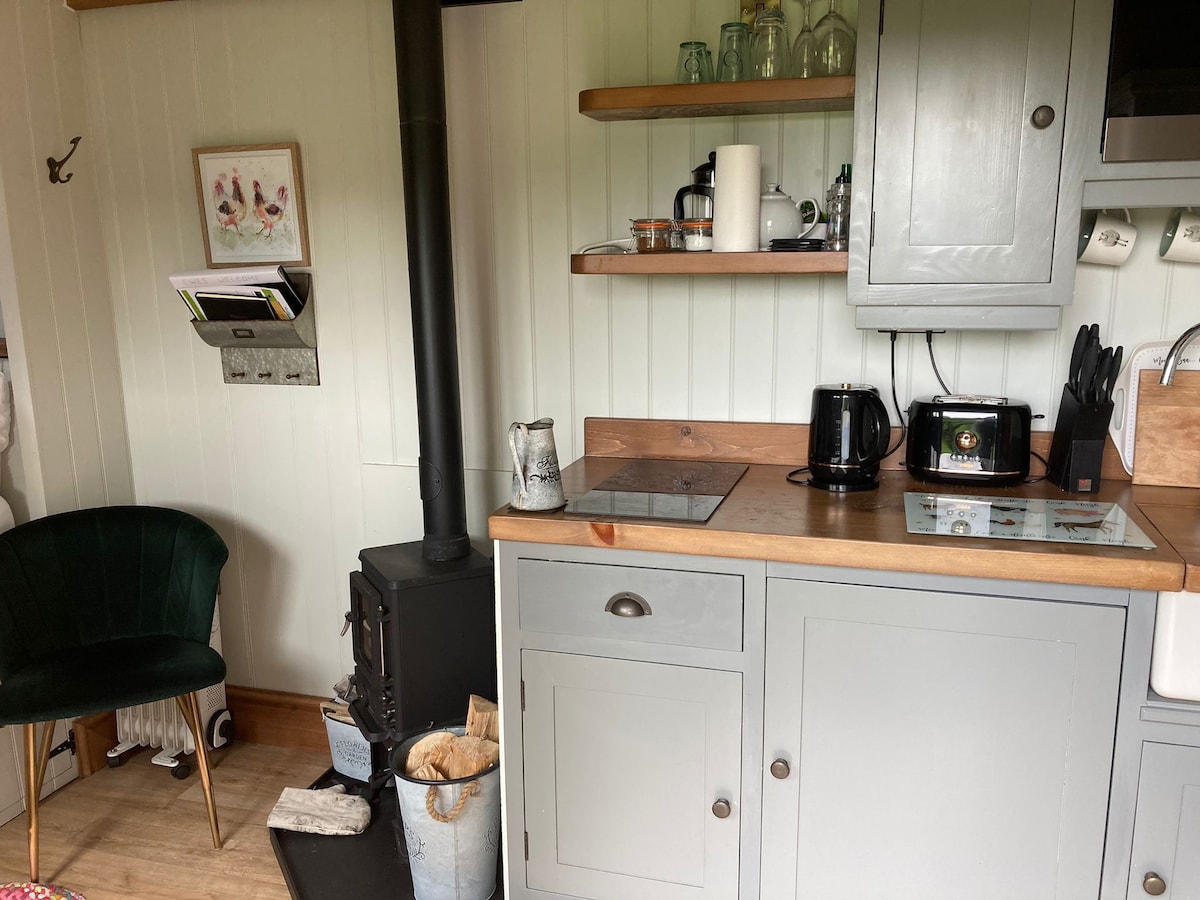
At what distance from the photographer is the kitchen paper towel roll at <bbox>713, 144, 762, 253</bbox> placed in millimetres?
1938

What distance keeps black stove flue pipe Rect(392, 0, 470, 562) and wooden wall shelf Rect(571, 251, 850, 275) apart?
0.34 m

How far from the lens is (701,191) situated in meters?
2.06

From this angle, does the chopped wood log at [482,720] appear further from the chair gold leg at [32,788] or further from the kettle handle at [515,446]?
the chair gold leg at [32,788]

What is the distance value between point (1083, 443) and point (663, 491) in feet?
2.77

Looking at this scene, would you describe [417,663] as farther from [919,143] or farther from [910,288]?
[919,143]

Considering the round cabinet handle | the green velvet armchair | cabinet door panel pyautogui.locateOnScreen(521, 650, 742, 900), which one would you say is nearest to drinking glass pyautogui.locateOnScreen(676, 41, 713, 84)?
the round cabinet handle

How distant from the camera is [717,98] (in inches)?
76.4

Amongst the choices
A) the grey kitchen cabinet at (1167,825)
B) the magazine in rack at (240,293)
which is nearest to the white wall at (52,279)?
the magazine in rack at (240,293)

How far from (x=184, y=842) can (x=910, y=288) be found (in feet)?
7.21

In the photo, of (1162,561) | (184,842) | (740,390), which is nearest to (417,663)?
(184,842)

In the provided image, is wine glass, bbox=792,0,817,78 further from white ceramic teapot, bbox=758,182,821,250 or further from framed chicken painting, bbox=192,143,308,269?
framed chicken painting, bbox=192,143,308,269

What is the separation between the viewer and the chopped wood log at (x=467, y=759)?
202cm

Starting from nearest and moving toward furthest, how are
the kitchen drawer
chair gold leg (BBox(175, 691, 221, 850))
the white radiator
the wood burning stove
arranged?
the kitchen drawer, the wood burning stove, chair gold leg (BBox(175, 691, 221, 850)), the white radiator

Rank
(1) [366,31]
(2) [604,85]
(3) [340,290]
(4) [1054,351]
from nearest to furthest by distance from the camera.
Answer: (4) [1054,351] < (2) [604,85] < (1) [366,31] < (3) [340,290]
